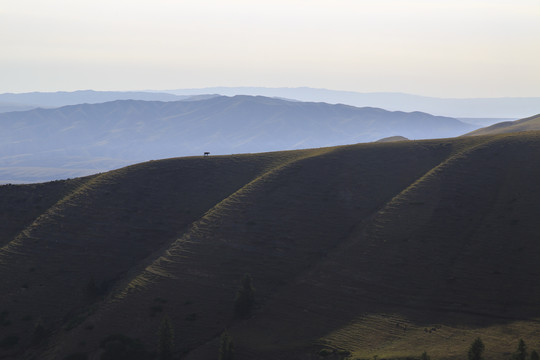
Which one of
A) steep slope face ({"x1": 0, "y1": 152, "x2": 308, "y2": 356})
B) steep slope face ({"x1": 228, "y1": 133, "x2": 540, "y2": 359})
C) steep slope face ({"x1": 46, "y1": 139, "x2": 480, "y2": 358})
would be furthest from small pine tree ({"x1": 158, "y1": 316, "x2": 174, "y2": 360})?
steep slope face ({"x1": 0, "y1": 152, "x2": 308, "y2": 356})

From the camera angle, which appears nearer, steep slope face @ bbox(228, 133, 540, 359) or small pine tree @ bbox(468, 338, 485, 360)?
small pine tree @ bbox(468, 338, 485, 360)

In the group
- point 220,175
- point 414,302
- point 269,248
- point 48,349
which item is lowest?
point 48,349

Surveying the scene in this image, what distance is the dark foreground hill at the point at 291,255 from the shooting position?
5094 cm

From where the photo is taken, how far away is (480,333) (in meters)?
46.3

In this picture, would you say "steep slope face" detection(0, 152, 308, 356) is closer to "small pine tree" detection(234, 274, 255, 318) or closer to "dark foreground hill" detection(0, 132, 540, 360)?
"dark foreground hill" detection(0, 132, 540, 360)

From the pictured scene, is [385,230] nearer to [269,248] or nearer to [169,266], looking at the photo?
[269,248]

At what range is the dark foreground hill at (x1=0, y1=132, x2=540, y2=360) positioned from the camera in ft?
167

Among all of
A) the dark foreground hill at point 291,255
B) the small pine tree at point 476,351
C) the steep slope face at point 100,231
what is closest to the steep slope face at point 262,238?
the dark foreground hill at point 291,255

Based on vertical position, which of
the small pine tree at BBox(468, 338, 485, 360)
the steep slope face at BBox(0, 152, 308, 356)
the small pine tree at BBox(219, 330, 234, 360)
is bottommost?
the small pine tree at BBox(219, 330, 234, 360)

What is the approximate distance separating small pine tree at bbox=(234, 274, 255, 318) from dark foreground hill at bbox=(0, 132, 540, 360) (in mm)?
986

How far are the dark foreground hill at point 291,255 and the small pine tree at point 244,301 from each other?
0.99 meters

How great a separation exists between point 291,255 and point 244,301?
40.8 ft

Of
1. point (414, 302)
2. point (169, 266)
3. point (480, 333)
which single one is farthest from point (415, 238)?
point (169, 266)

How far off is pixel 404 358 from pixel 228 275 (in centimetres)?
2899
